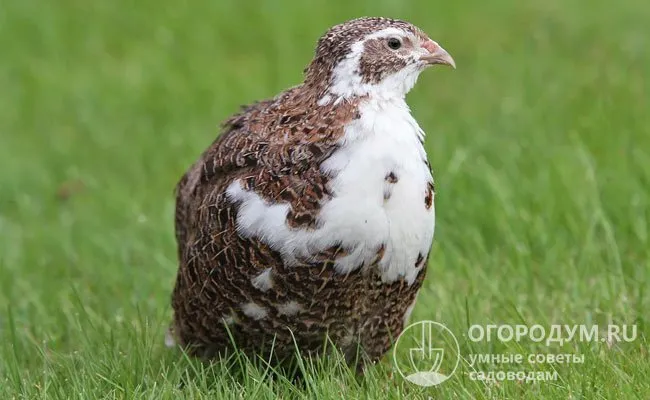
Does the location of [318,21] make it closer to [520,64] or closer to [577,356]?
[520,64]

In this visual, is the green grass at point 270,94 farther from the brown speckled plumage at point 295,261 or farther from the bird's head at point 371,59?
the bird's head at point 371,59

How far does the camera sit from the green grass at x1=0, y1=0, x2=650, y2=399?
4.30 m

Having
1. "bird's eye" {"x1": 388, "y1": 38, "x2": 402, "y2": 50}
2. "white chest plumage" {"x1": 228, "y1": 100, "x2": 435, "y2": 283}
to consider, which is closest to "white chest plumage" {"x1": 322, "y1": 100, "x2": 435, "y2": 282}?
"white chest plumage" {"x1": 228, "y1": 100, "x2": 435, "y2": 283}

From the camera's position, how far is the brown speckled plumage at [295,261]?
3.86m

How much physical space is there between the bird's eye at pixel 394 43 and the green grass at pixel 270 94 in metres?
1.05

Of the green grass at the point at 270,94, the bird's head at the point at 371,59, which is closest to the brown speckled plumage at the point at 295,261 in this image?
the bird's head at the point at 371,59

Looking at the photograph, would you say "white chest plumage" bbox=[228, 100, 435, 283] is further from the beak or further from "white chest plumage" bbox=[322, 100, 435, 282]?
the beak

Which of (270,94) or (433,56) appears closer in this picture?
(433,56)

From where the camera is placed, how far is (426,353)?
443cm

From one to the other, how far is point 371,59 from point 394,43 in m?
0.11

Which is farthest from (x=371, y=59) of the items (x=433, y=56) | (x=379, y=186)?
(x=379, y=186)

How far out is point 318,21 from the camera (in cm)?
816

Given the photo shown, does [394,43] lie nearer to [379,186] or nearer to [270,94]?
[379,186]

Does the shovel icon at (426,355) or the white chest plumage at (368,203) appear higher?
the white chest plumage at (368,203)
